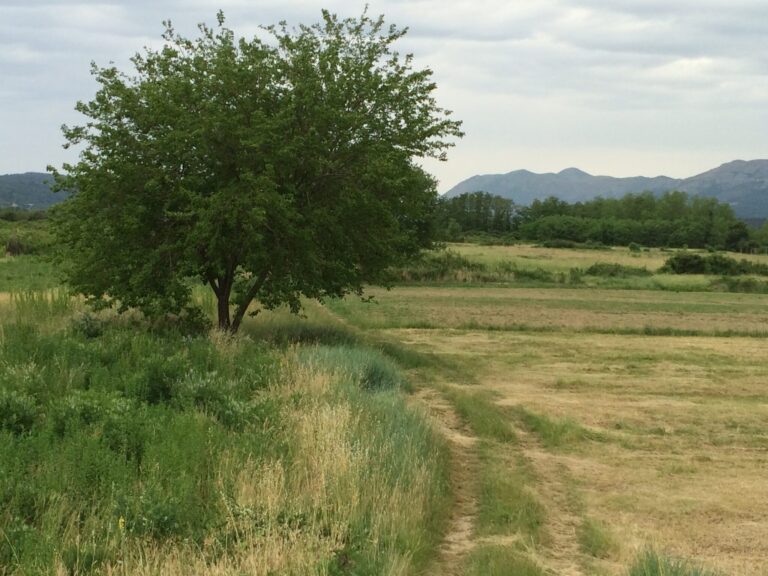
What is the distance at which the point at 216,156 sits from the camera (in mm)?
17391

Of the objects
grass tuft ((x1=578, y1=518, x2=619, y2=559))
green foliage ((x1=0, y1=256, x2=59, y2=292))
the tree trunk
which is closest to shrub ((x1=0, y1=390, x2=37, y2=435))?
grass tuft ((x1=578, y1=518, x2=619, y2=559))

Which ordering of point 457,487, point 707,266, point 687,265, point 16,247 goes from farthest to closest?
point 687,265
point 707,266
point 16,247
point 457,487

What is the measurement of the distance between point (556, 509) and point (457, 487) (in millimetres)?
1240

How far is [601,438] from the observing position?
43.5 feet

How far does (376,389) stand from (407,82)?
8640mm

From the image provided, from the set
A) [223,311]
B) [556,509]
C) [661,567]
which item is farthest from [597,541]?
[223,311]

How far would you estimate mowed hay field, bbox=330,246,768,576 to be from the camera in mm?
7980

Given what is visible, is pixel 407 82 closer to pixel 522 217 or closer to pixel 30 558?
pixel 30 558

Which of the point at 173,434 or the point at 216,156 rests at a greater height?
the point at 216,156

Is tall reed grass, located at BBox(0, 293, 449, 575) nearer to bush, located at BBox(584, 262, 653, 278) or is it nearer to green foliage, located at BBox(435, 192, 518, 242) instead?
bush, located at BBox(584, 262, 653, 278)

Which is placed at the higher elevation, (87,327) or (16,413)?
(87,327)

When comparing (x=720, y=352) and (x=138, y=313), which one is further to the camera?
(x=720, y=352)

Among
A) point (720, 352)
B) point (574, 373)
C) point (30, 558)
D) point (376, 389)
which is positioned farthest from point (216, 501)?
point (720, 352)

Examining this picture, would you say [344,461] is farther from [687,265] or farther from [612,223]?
[612,223]
